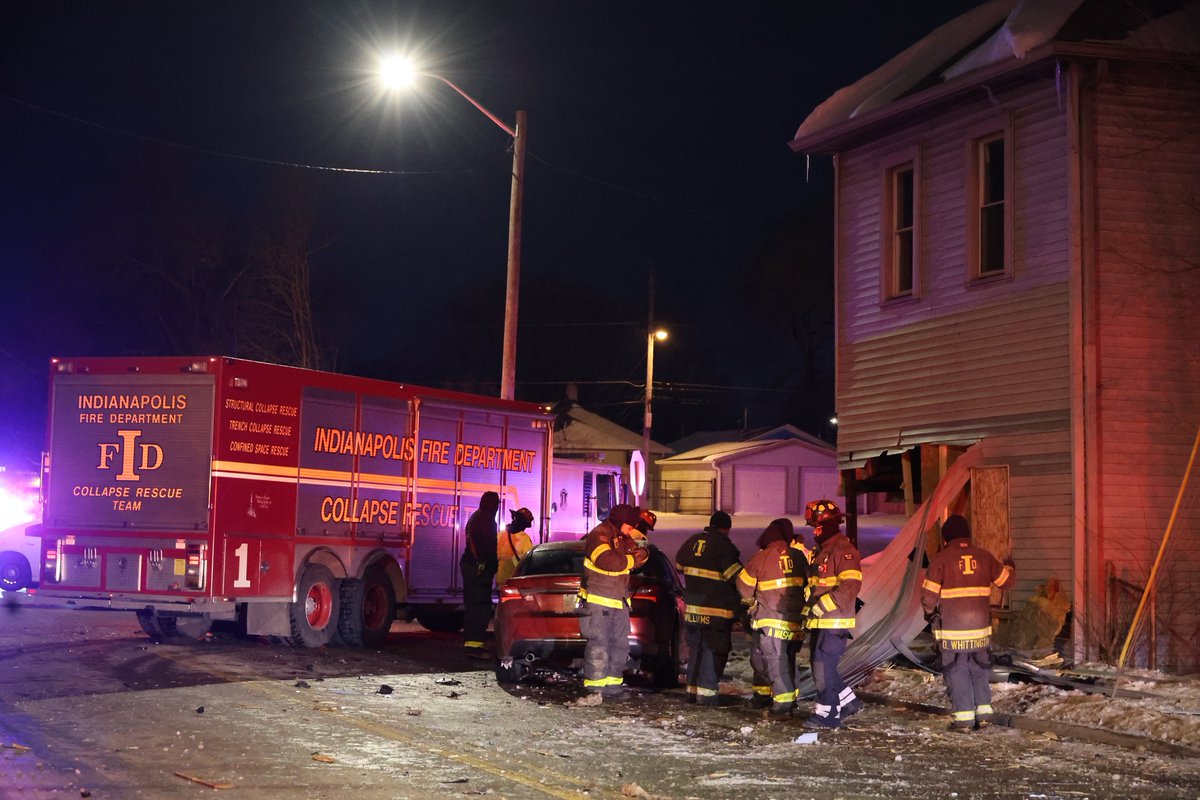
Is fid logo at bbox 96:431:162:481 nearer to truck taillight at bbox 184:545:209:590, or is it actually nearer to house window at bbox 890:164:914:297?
truck taillight at bbox 184:545:209:590

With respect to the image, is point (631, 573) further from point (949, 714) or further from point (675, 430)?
point (675, 430)

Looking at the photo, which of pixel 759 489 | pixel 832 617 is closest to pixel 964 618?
pixel 832 617

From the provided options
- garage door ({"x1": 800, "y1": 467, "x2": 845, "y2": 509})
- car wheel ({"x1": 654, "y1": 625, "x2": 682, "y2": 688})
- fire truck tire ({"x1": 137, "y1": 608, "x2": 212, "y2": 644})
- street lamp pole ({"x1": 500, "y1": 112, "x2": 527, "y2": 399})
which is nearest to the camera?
car wheel ({"x1": 654, "y1": 625, "x2": 682, "y2": 688})

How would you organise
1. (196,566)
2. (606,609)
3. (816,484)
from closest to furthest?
(606,609) → (196,566) → (816,484)

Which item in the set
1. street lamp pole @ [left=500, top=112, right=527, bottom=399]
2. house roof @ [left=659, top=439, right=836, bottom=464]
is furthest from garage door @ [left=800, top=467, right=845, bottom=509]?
street lamp pole @ [left=500, top=112, right=527, bottom=399]

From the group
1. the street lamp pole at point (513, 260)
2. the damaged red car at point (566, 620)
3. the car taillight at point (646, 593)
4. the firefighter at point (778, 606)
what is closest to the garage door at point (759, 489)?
the street lamp pole at point (513, 260)

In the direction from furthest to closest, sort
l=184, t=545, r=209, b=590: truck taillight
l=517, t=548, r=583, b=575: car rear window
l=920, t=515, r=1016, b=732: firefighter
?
l=184, t=545, r=209, b=590: truck taillight → l=517, t=548, r=583, b=575: car rear window → l=920, t=515, r=1016, b=732: firefighter

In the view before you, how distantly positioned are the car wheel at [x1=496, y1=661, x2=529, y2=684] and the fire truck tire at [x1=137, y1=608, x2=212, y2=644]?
4367 mm

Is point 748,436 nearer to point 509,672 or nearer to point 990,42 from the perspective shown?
point 990,42

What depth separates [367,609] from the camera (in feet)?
54.7

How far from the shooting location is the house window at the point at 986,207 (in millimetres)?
16359

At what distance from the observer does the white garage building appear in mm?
57281

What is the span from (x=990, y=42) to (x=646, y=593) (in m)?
7.53

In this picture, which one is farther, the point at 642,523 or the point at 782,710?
the point at 642,523
